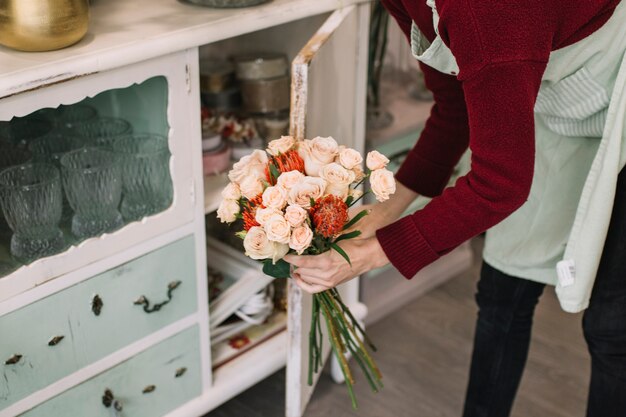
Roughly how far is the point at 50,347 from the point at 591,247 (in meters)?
0.96

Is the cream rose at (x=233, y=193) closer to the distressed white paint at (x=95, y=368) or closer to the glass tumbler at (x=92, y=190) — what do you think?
the glass tumbler at (x=92, y=190)

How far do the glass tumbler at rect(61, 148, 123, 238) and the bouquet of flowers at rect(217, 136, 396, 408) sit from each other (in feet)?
1.03

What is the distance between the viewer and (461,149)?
1571 millimetres

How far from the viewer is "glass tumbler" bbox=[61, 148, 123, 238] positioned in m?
1.49

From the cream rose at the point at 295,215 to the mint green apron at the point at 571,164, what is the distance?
331 mm

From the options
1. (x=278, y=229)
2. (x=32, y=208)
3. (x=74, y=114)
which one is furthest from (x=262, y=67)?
(x=278, y=229)

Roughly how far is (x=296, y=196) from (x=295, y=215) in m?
0.04

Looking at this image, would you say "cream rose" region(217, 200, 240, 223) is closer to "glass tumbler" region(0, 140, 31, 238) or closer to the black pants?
"glass tumbler" region(0, 140, 31, 238)

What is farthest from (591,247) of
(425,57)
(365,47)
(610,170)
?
(365,47)

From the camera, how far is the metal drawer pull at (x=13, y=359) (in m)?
1.37

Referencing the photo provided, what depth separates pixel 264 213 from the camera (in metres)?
1.23

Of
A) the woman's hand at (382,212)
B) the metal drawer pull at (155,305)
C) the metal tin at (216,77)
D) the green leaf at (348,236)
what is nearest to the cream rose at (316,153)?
the green leaf at (348,236)

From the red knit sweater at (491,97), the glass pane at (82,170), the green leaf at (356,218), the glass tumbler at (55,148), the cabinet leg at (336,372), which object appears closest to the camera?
the red knit sweater at (491,97)

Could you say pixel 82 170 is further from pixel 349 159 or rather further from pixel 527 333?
pixel 527 333
